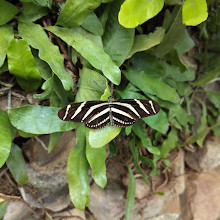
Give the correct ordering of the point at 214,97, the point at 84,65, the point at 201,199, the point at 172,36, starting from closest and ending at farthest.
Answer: the point at 84,65 → the point at 172,36 → the point at 214,97 → the point at 201,199

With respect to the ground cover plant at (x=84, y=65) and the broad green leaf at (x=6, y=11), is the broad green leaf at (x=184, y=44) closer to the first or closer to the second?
the ground cover plant at (x=84, y=65)

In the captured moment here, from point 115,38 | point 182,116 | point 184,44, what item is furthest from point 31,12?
point 182,116

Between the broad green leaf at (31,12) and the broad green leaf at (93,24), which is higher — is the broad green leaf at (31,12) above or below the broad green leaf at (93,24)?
above

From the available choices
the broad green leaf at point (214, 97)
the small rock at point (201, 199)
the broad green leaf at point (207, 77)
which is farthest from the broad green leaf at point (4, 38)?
the small rock at point (201, 199)

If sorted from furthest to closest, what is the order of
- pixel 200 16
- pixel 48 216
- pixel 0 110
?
pixel 48 216
pixel 0 110
pixel 200 16

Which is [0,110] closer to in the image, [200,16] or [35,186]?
[35,186]

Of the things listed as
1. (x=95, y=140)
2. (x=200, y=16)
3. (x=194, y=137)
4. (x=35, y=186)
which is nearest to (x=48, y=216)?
(x=35, y=186)

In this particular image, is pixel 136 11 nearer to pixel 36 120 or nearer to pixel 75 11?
pixel 75 11
